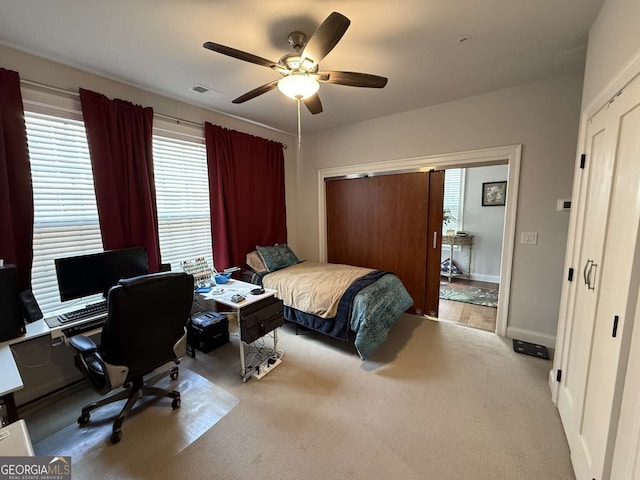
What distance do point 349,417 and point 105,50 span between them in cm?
A: 326

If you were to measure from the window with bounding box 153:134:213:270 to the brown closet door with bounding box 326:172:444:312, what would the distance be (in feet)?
6.20

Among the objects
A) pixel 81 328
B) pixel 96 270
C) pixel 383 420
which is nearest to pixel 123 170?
pixel 96 270

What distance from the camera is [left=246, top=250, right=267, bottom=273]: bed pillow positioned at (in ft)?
11.5

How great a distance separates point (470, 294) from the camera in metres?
4.32

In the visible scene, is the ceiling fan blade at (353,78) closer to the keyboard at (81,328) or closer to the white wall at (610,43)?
the white wall at (610,43)

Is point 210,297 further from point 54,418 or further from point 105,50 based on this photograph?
point 105,50

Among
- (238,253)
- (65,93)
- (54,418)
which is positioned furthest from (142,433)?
(65,93)

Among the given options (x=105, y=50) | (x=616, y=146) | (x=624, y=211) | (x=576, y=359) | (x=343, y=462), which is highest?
(x=105, y=50)

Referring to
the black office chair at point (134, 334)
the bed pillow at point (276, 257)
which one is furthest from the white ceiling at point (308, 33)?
the bed pillow at point (276, 257)

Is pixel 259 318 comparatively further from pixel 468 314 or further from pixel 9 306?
pixel 468 314

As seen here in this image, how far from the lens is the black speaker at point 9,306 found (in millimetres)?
1605

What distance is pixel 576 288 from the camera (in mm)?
1730

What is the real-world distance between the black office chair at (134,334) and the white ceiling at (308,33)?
64.8 inches

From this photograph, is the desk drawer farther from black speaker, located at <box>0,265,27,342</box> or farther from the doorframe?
the doorframe
